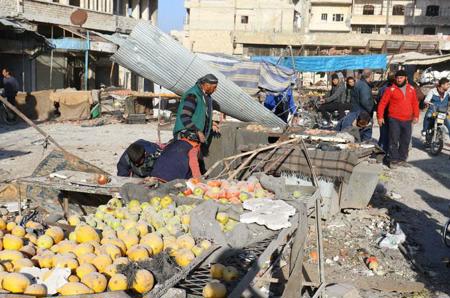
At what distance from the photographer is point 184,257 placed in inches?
92.7

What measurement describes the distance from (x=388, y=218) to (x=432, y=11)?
54.4m

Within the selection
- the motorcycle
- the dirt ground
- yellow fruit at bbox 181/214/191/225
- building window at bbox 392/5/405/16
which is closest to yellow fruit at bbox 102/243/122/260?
yellow fruit at bbox 181/214/191/225

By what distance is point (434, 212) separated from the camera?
6.66m

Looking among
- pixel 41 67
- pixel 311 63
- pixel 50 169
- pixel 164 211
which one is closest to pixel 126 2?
pixel 41 67

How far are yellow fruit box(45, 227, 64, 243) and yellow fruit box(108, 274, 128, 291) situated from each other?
0.66 metres

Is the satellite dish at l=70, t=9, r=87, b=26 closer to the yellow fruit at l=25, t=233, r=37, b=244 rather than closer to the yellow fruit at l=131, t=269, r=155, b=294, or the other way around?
the yellow fruit at l=25, t=233, r=37, b=244

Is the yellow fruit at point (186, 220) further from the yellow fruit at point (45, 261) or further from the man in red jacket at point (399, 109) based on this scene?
the man in red jacket at point (399, 109)

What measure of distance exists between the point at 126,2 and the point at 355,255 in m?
29.1

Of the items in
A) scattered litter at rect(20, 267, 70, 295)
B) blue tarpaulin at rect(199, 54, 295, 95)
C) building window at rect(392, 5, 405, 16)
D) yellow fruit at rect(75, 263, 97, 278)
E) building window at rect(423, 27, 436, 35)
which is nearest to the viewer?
scattered litter at rect(20, 267, 70, 295)

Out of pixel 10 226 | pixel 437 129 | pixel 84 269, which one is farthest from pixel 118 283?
pixel 437 129

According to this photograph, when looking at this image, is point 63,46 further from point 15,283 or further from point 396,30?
point 396,30

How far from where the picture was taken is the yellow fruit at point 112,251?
2338mm

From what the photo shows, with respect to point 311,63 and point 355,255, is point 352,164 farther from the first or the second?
point 311,63

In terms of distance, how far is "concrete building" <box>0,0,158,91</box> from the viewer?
1875 centimetres
